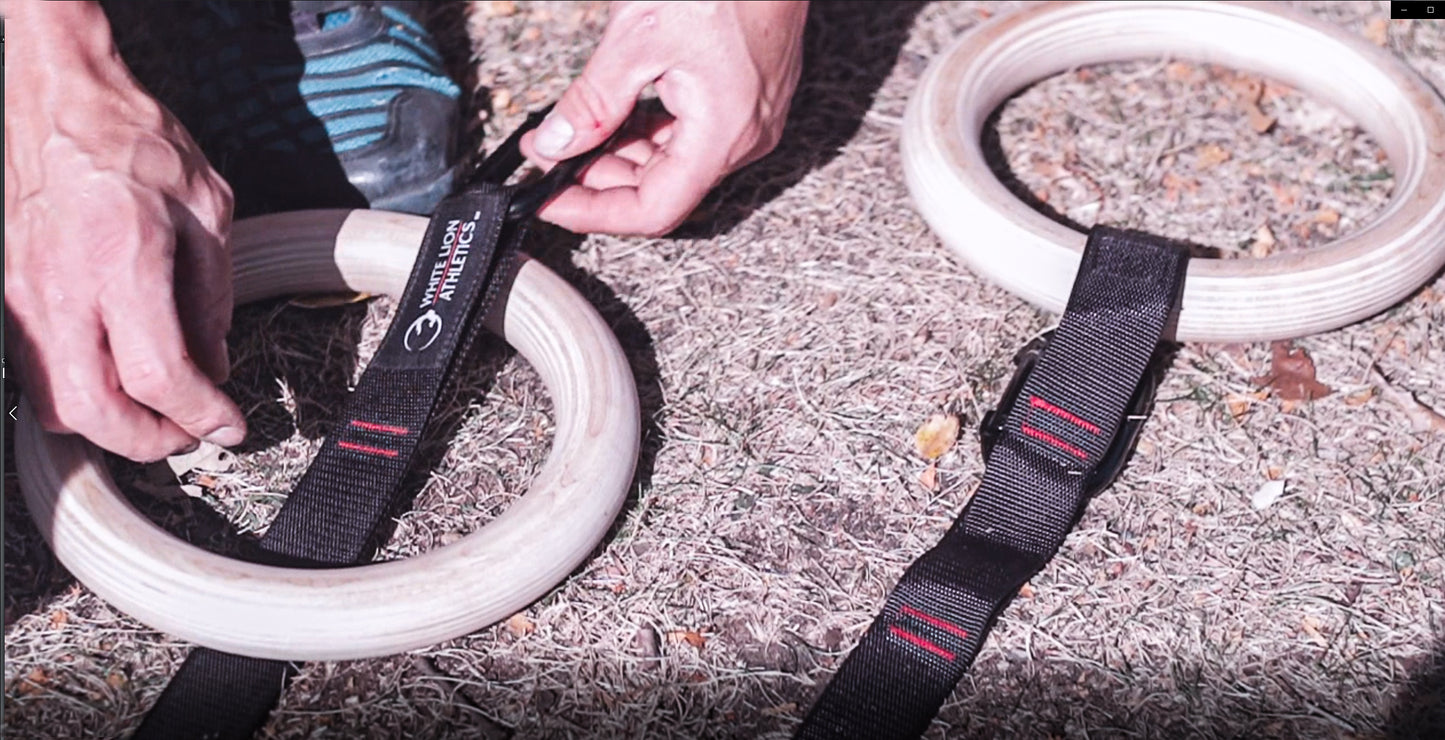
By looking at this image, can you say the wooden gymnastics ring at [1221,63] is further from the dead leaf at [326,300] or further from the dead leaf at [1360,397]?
the dead leaf at [326,300]

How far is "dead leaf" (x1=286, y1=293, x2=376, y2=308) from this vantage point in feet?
11.7

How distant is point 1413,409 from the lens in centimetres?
346

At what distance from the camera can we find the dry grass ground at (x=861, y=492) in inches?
117

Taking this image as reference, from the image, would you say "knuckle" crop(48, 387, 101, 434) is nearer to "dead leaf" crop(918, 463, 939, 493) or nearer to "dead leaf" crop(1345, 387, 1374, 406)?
"dead leaf" crop(918, 463, 939, 493)

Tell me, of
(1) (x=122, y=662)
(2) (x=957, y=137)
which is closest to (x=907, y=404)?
(2) (x=957, y=137)

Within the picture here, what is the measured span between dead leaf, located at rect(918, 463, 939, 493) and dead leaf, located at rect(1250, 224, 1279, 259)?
1.16 metres

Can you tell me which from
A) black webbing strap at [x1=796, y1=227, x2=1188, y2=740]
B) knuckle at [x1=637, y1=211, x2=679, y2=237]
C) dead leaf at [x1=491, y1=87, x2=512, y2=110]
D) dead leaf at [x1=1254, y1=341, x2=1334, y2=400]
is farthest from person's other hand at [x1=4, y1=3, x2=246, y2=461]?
dead leaf at [x1=1254, y1=341, x2=1334, y2=400]

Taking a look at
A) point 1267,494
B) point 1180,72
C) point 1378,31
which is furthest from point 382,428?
point 1378,31

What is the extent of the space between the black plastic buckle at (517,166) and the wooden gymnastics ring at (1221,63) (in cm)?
89

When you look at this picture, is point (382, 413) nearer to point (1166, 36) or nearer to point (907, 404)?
point (907, 404)

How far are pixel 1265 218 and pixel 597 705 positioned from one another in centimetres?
227

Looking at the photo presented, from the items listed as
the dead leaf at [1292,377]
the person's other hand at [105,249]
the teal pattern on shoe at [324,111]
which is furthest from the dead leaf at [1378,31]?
the person's other hand at [105,249]

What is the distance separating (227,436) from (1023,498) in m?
1.74

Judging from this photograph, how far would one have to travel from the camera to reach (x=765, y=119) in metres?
3.51
